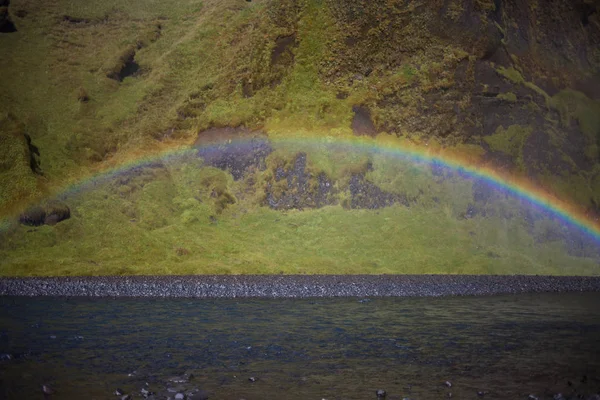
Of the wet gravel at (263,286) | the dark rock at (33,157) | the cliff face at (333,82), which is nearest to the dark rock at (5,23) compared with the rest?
the cliff face at (333,82)

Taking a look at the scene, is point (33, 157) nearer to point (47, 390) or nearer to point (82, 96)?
point (82, 96)

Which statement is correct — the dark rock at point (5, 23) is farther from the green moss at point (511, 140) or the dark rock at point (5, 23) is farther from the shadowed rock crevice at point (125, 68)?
the green moss at point (511, 140)

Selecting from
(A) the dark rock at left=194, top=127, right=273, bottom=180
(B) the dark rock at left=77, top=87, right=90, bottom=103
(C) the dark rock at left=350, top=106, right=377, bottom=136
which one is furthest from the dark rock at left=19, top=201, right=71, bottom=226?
(C) the dark rock at left=350, top=106, right=377, bottom=136

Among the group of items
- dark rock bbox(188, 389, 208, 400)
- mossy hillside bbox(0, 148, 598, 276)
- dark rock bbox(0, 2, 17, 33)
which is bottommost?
dark rock bbox(188, 389, 208, 400)

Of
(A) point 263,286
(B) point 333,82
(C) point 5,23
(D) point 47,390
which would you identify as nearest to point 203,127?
(B) point 333,82

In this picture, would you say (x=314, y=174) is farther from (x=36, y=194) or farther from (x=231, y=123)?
(x=36, y=194)

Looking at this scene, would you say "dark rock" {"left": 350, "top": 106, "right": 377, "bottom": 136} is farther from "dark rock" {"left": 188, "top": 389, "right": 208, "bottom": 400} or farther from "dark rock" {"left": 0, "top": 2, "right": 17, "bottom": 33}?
"dark rock" {"left": 188, "top": 389, "right": 208, "bottom": 400}

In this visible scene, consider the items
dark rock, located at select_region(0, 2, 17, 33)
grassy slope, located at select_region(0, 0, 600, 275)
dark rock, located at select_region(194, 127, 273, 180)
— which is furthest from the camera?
dark rock, located at select_region(0, 2, 17, 33)
